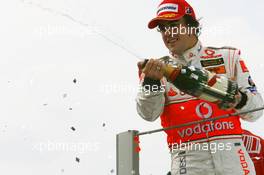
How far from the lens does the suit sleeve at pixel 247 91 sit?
3.26 m

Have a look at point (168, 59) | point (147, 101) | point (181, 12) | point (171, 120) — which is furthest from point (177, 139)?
point (181, 12)

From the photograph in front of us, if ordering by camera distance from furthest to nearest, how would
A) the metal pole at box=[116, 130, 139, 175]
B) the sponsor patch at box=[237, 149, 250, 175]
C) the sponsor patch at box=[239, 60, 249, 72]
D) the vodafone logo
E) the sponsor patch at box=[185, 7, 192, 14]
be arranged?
the sponsor patch at box=[185, 7, 192, 14] < the sponsor patch at box=[239, 60, 249, 72] < the vodafone logo < the sponsor patch at box=[237, 149, 250, 175] < the metal pole at box=[116, 130, 139, 175]

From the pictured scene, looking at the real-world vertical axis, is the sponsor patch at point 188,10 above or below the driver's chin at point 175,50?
above

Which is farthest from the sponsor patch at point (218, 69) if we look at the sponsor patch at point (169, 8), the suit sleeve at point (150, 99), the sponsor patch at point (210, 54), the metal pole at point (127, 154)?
the metal pole at point (127, 154)

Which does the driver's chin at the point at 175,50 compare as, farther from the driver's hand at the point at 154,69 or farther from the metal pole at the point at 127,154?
the metal pole at the point at 127,154

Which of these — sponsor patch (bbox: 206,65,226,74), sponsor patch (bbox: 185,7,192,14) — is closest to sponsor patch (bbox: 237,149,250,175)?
sponsor patch (bbox: 206,65,226,74)

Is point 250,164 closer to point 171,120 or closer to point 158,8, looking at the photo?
point 171,120

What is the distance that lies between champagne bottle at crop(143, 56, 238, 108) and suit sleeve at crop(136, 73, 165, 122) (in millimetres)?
150

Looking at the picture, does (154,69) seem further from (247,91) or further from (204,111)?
(247,91)

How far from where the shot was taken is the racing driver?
322 centimetres

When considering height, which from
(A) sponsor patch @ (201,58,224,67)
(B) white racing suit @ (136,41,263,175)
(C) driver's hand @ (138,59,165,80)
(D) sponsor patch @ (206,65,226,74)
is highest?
(A) sponsor patch @ (201,58,224,67)

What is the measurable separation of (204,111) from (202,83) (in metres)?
0.30

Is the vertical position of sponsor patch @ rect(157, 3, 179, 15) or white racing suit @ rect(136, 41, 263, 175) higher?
sponsor patch @ rect(157, 3, 179, 15)

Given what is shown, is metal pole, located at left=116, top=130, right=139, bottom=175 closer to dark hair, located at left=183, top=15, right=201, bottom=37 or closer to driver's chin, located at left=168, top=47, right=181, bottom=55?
driver's chin, located at left=168, top=47, right=181, bottom=55
